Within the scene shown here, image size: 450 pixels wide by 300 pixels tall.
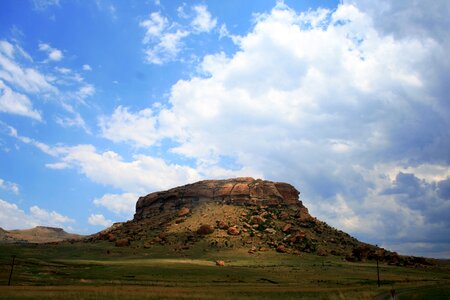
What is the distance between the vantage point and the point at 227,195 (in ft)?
445

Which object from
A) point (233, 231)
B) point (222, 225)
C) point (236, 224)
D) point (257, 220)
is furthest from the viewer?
point (257, 220)

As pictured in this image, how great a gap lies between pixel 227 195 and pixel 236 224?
1898 centimetres

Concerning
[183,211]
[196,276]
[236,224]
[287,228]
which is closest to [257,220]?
[236,224]

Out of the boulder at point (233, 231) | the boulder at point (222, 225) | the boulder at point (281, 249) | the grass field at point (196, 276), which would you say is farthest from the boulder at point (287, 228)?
the boulder at point (222, 225)

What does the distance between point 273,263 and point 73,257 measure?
154ft

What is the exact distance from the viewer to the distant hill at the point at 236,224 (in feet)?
351

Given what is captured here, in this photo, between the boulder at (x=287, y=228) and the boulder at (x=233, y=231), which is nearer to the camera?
the boulder at (x=233, y=231)

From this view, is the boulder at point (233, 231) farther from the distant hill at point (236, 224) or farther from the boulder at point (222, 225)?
the boulder at point (222, 225)

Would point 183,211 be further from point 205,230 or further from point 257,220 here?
point 257,220

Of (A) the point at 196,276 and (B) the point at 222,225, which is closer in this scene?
(A) the point at 196,276

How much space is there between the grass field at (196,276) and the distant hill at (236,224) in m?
5.71

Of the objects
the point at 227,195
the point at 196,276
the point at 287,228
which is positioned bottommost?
the point at 196,276

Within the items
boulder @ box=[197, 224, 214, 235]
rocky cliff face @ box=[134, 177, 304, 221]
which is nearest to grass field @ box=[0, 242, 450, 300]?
boulder @ box=[197, 224, 214, 235]

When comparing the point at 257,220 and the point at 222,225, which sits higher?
the point at 257,220
